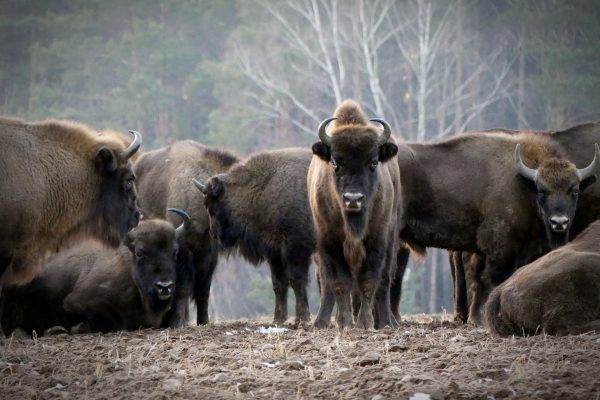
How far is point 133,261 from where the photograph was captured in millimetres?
11891

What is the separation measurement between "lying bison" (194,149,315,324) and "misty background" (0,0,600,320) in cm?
2157

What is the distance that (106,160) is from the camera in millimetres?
11258

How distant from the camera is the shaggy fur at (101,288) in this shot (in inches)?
463

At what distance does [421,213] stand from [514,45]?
28.7 metres

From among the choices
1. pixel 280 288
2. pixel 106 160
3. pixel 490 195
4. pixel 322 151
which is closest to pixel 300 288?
pixel 280 288

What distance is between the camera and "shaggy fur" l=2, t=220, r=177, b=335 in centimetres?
1175

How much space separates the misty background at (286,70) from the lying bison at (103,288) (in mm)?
22511

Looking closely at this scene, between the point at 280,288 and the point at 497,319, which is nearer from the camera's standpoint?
the point at 497,319

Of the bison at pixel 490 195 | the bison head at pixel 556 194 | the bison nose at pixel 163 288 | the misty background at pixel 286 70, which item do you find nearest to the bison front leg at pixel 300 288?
the bison at pixel 490 195

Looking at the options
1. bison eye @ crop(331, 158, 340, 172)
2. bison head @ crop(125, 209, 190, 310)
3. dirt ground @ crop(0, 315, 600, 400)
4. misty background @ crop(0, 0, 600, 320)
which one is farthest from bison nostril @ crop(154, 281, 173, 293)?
misty background @ crop(0, 0, 600, 320)

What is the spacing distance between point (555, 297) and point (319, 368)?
202 centimetres

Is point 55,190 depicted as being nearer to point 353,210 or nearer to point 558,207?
point 353,210

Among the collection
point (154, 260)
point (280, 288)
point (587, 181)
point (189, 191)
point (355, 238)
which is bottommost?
point (280, 288)

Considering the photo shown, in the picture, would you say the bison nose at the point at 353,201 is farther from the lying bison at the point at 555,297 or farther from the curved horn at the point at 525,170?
the curved horn at the point at 525,170
